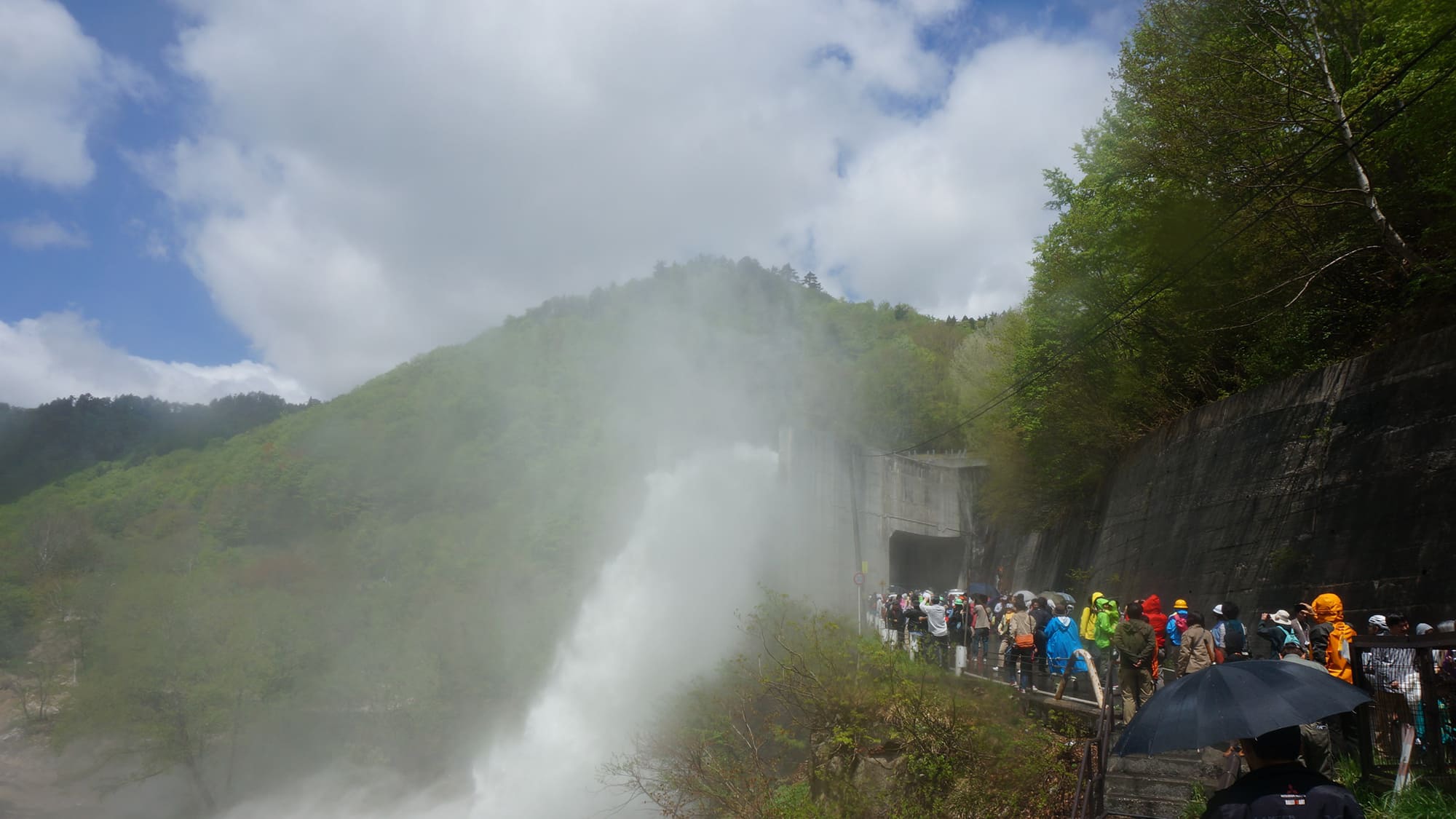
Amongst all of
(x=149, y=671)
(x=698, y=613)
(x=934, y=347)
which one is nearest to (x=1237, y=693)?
(x=698, y=613)

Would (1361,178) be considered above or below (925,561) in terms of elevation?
above

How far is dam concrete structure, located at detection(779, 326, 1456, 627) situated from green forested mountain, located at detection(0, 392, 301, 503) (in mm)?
109454

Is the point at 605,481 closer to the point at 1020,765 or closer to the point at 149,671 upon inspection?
the point at 149,671

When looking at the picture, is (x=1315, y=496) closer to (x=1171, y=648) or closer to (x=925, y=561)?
(x=1171, y=648)

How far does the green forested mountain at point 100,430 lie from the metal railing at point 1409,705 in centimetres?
11531

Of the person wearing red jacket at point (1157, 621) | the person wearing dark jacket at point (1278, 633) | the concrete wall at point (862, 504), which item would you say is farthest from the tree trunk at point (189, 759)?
the person wearing dark jacket at point (1278, 633)

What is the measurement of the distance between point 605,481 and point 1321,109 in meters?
104

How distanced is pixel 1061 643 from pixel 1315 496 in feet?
15.4

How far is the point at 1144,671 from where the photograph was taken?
404 inches

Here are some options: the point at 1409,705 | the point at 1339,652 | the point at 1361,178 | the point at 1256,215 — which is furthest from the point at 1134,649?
the point at 1256,215

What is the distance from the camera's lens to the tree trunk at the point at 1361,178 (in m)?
13.1

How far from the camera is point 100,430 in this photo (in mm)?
106250

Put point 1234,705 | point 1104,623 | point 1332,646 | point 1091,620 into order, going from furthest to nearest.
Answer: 1. point 1091,620
2. point 1104,623
3. point 1332,646
4. point 1234,705

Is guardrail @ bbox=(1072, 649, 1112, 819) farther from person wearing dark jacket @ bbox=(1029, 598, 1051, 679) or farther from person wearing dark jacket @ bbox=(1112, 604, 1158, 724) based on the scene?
person wearing dark jacket @ bbox=(1029, 598, 1051, 679)
